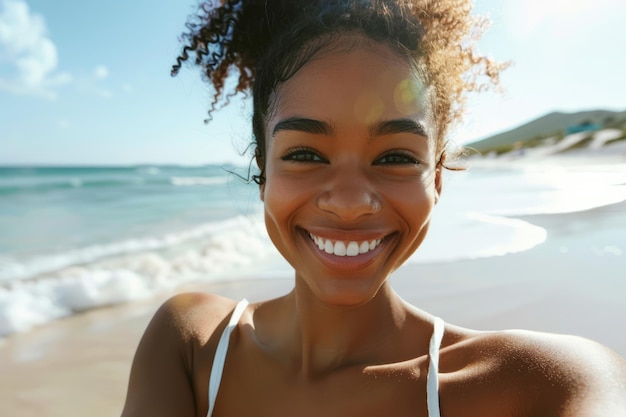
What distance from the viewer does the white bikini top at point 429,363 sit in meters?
1.52

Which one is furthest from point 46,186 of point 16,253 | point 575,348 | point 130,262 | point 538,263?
point 575,348

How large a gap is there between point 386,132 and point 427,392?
2.74 feet

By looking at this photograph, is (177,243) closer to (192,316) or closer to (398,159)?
(192,316)

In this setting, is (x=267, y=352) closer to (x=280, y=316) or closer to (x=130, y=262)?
(x=280, y=316)

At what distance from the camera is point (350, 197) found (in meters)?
1.55

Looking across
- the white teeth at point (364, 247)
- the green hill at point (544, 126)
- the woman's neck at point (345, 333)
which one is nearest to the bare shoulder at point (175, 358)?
the woman's neck at point (345, 333)

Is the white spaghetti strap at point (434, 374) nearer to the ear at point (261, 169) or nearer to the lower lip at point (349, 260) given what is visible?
the lower lip at point (349, 260)

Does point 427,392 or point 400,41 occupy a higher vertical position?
point 400,41

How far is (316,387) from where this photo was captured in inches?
69.8

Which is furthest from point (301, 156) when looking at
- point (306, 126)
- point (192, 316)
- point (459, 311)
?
point (459, 311)

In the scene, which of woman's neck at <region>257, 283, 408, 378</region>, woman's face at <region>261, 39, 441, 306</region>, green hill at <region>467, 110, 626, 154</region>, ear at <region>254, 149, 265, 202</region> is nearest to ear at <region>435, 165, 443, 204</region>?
woman's face at <region>261, 39, 441, 306</region>

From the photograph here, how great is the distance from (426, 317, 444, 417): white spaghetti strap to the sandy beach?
1.24 metres

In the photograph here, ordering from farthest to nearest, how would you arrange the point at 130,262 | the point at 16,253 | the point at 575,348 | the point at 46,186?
the point at 46,186, the point at 16,253, the point at 130,262, the point at 575,348

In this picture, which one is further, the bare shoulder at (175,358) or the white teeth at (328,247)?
the bare shoulder at (175,358)
